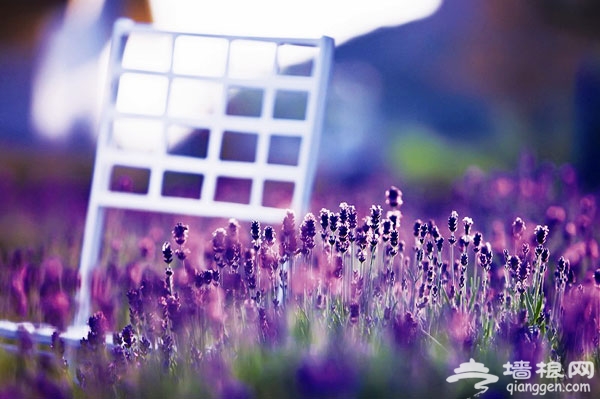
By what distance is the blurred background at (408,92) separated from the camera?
2.96m

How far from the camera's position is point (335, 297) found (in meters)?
2.84

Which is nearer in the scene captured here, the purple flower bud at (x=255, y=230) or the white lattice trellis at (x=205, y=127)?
the purple flower bud at (x=255, y=230)

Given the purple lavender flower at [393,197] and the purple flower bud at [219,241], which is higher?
the purple lavender flower at [393,197]

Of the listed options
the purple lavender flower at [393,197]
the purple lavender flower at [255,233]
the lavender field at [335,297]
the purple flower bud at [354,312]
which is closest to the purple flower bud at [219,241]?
the lavender field at [335,297]

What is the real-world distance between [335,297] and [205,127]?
90 centimetres

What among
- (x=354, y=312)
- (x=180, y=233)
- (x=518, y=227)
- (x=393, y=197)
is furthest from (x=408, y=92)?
(x=180, y=233)

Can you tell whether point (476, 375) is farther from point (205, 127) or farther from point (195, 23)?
point (195, 23)

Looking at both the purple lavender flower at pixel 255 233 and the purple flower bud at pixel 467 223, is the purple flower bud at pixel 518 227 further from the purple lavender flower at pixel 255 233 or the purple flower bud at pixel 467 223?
the purple lavender flower at pixel 255 233

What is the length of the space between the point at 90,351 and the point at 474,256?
1.53m

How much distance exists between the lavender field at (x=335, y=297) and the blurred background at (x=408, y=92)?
70 millimetres

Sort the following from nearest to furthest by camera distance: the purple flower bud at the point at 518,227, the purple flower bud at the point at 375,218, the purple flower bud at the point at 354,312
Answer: the purple flower bud at the point at 354,312 → the purple flower bud at the point at 375,218 → the purple flower bud at the point at 518,227

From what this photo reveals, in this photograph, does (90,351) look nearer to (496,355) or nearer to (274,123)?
(274,123)

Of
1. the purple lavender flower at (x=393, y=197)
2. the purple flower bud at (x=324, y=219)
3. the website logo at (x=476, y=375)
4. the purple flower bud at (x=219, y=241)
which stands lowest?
the website logo at (x=476, y=375)

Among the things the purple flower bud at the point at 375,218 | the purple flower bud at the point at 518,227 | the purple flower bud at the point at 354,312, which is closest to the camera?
the purple flower bud at the point at 354,312
